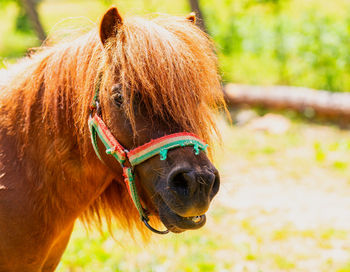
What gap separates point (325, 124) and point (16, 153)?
7.59 meters

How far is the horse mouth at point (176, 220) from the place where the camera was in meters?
1.84

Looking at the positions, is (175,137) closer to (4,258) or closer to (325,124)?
(4,258)

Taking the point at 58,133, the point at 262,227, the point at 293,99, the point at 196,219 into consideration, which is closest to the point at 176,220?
the point at 196,219

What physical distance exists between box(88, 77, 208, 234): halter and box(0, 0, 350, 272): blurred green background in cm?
64

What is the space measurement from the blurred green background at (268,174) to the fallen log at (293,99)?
36 centimetres

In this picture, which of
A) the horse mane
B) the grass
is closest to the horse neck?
the horse mane

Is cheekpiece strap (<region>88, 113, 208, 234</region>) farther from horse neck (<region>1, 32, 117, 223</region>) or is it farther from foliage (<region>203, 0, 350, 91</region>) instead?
foliage (<region>203, 0, 350, 91</region>)

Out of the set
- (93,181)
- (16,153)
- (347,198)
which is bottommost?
(347,198)

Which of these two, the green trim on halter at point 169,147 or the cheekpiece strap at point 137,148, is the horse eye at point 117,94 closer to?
the cheekpiece strap at point 137,148

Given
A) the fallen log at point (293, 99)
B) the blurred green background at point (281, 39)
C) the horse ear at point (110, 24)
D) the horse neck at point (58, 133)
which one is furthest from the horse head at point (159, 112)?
the fallen log at point (293, 99)

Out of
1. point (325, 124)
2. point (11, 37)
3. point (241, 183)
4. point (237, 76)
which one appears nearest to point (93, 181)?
point (241, 183)

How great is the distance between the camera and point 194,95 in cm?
193

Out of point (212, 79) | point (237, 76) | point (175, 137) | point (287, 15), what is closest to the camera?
point (175, 137)

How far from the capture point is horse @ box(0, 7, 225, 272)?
1.84m
